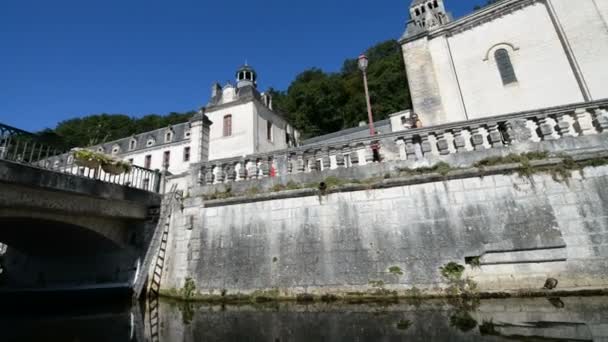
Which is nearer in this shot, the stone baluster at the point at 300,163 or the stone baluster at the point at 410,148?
the stone baluster at the point at 410,148

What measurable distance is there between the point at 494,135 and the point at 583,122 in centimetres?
171

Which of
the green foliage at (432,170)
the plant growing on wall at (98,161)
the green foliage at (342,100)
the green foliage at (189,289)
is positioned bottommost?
the green foliage at (189,289)

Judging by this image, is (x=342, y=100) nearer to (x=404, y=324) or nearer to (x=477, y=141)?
(x=477, y=141)

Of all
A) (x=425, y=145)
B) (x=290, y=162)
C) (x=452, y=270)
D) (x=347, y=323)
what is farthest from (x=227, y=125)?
(x=347, y=323)

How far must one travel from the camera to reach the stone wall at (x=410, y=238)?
4.66 metres

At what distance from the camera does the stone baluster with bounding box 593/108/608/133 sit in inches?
199

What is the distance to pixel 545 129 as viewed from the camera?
5375 mm

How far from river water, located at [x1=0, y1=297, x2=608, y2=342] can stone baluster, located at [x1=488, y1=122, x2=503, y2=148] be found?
9.05ft

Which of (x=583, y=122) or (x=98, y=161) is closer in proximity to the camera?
(x=583, y=122)

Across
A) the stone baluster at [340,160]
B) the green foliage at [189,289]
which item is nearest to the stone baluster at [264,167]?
the stone baluster at [340,160]

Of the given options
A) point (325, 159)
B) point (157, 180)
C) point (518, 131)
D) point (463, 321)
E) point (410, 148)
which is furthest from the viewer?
point (157, 180)

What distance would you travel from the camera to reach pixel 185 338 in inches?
145

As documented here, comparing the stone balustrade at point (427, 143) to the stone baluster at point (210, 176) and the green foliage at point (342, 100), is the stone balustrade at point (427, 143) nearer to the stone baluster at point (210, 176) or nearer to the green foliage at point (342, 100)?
the stone baluster at point (210, 176)

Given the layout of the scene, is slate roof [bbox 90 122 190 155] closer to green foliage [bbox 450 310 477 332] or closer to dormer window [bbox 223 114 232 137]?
dormer window [bbox 223 114 232 137]
